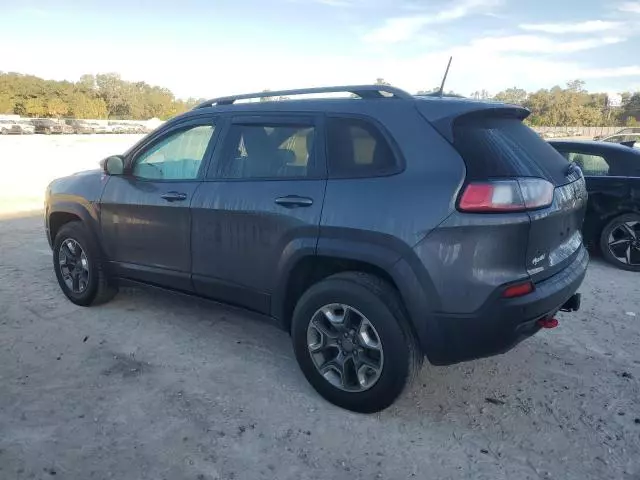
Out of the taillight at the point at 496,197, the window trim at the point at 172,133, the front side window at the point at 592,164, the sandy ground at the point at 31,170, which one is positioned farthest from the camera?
the sandy ground at the point at 31,170

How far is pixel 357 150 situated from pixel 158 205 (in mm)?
1722

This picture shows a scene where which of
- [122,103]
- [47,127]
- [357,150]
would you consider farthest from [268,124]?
[122,103]

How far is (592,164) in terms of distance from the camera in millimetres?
6652

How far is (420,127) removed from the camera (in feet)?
9.50

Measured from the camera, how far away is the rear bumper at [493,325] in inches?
105

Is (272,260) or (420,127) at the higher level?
(420,127)

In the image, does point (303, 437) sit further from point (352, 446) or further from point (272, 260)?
point (272, 260)

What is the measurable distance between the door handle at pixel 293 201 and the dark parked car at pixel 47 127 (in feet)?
155

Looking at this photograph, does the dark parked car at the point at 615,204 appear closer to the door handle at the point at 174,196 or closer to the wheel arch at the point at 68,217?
the door handle at the point at 174,196

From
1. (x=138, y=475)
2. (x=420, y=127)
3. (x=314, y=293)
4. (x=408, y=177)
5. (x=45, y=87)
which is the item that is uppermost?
(x=45, y=87)

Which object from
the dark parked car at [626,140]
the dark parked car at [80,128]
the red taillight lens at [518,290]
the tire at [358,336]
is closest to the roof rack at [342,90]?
the tire at [358,336]

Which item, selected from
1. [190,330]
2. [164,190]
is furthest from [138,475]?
[164,190]

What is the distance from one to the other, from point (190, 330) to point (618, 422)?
3074mm

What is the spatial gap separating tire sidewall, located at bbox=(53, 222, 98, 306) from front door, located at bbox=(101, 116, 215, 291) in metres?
0.18
